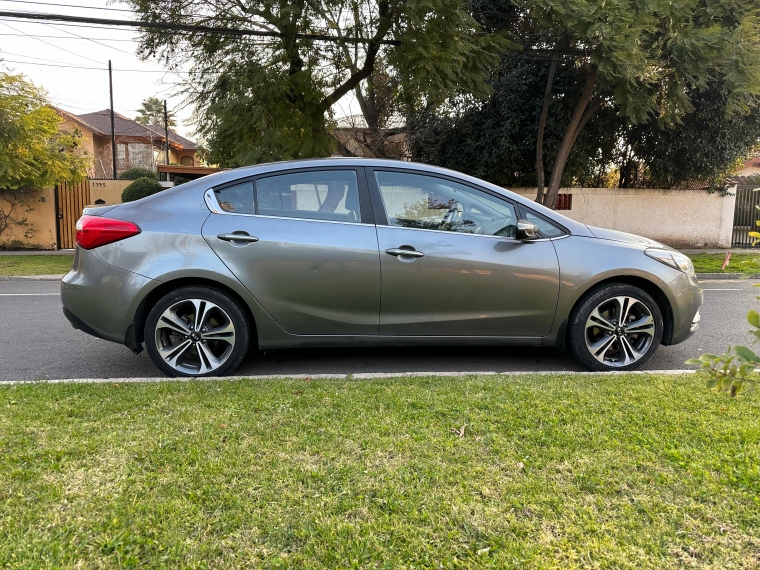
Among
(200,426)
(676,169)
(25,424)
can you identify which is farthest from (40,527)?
(676,169)

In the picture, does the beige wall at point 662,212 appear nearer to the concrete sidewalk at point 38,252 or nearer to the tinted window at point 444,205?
the tinted window at point 444,205

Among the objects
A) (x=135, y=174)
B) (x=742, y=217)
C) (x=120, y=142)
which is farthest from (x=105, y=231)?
(x=120, y=142)

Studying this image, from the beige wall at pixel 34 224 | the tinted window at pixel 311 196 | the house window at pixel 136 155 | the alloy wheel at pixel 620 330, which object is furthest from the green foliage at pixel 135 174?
the house window at pixel 136 155

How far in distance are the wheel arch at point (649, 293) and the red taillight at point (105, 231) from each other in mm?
3363

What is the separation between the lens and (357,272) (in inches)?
159

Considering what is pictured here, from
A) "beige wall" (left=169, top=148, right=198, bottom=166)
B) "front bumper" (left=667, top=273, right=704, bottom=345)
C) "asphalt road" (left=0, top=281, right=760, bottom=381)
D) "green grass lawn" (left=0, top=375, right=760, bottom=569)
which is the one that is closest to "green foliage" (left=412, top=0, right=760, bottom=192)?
"asphalt road" (left=0, top=281, right=760, bottom=381)

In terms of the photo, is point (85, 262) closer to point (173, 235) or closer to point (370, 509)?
point (173, 235)

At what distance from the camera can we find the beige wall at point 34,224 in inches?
Answer: 605

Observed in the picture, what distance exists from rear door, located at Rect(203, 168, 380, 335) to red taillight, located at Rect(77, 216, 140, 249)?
566 millimetres

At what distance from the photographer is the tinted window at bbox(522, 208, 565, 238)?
4250mm

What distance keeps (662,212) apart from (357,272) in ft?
51.2

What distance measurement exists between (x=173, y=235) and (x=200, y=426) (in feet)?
5.44

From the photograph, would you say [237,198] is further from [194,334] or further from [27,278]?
[27,278]

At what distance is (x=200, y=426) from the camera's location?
2879mm
